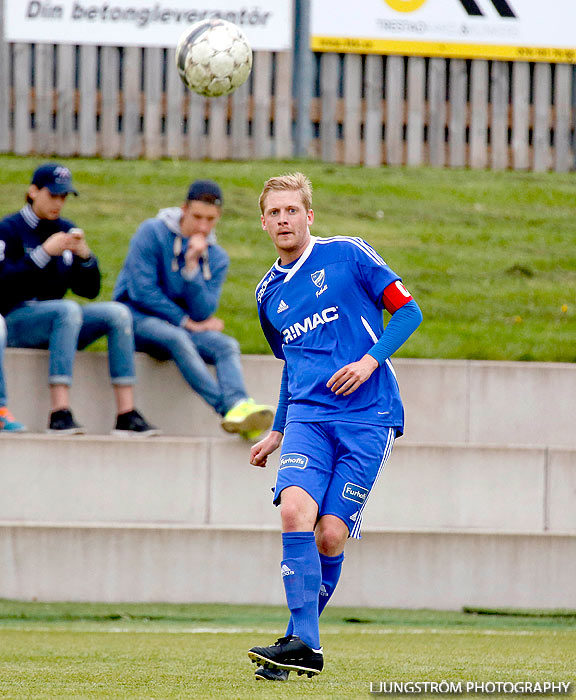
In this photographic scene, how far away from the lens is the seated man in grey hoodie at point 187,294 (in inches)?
285

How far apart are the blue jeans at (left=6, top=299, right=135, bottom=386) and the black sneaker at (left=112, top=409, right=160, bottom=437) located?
0.20 m

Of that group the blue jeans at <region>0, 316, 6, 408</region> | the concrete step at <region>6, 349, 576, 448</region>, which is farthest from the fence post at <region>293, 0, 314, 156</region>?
the blue jeans at <region>0, 316, 6, 408</region>

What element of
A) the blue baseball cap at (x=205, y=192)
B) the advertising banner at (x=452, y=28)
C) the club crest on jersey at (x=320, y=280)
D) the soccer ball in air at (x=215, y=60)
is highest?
the advertising banner at (x=452, y=28)

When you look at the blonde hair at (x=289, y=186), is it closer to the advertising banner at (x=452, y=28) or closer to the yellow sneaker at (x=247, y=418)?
the yellow sneaker at (x=247, y=418)

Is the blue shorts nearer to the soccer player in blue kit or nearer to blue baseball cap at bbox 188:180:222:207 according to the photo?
the soccer player in blue kit

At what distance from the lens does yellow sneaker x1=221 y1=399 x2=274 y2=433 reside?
697 centimetres

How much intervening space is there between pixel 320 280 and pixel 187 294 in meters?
3.18

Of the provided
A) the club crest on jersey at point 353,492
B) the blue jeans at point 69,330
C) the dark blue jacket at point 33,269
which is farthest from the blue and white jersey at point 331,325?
the dark blue jacket at point 33,269

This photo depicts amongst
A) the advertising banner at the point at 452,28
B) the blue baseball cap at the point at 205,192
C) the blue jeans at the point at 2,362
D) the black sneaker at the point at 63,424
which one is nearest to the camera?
the blue jeans at the point at 2,362

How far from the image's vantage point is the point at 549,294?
9266mm

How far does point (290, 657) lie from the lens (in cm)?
399

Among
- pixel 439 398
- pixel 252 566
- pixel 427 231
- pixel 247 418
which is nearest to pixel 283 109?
pixel 427 231

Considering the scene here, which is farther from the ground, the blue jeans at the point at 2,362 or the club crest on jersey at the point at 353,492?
the blue jeans at the point at 2,362

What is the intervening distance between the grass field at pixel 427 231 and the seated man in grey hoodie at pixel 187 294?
715 millimetres
